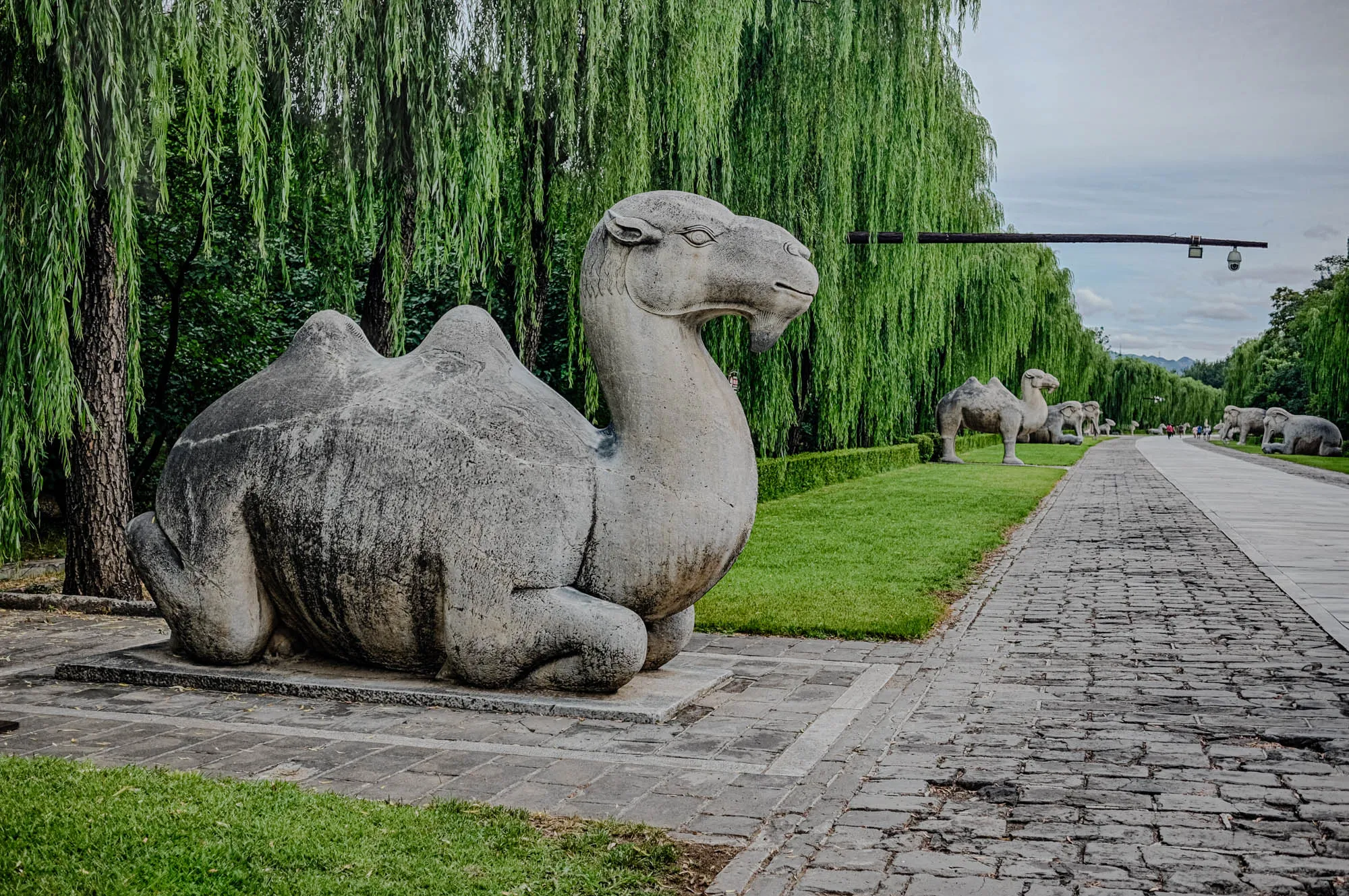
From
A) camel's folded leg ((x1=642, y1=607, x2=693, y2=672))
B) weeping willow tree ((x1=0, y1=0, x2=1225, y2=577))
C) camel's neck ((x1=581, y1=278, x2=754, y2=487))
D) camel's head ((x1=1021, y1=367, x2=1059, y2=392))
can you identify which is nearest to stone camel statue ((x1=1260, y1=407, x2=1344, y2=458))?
camel's head ((x1=1021, y1=367, x2=1059, y2=392))

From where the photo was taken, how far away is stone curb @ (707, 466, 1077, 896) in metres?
3.95

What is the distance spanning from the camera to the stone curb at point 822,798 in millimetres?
3947

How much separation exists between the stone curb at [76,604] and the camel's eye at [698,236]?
5769 millimetres

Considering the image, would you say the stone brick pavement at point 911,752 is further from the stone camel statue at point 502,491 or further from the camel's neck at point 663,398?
the camel's neck at point 663,398

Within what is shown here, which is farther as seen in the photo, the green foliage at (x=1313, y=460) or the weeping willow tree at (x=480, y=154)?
the green foliage at (x=1313, y=460)

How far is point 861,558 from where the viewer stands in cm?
1300

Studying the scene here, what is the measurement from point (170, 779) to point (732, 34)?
10.5m

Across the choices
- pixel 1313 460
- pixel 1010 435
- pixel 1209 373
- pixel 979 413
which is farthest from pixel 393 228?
pixel 1209 373

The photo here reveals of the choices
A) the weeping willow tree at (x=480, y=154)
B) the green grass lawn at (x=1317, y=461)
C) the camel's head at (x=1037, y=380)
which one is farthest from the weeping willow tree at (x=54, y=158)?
the camel's head at (x=1037, y=380)

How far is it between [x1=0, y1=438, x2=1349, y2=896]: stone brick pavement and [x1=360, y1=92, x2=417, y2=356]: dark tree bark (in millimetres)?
3393

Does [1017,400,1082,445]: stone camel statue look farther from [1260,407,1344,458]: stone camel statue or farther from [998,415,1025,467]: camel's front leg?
[998,415,1025,467]: camel's front leg

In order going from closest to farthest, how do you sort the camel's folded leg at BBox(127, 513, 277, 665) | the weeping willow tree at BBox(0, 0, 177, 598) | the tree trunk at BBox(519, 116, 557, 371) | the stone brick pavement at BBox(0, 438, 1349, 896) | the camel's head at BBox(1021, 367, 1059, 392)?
the stone brick pavement at BBox(0, 438, 1349, 896) < the weeping willow tree at BBox(0, 0, 177, 598) < the camel's folded leg at BBox(127, 513, 277, 665) < the tree trunk at BBox(519, 116, 557, 371) < the camel's head at BBox(1021, 367, 1059, 392)

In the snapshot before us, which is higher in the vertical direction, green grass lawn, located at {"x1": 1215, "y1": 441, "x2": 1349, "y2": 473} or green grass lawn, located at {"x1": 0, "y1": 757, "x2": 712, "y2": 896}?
green grass lawn, located at {"x1": 1215, "y1": 441, "x2": 1349, "y2": 473}

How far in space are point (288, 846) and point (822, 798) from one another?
83.1 inches
